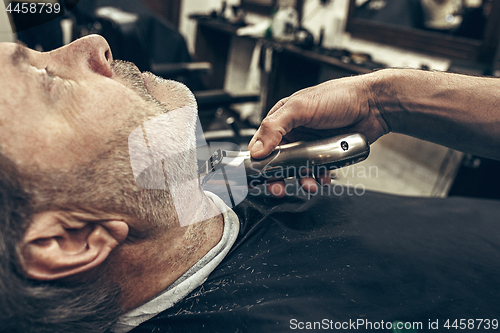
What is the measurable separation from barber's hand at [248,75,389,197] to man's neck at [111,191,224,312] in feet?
0.80

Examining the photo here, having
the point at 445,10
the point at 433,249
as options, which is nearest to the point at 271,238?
the point at 433,249

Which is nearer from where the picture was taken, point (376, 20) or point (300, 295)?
point (300, 295)

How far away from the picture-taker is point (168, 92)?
2.60 ft

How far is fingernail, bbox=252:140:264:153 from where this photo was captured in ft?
2.52

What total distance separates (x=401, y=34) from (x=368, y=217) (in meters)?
1.47

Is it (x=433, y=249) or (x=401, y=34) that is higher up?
(x=401, y=34)

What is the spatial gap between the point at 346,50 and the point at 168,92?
1.64 metres

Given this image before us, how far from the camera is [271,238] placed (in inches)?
35.1

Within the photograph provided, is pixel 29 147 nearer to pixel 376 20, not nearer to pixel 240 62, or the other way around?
pixel 376 20

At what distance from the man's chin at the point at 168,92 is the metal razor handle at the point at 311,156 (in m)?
0.20

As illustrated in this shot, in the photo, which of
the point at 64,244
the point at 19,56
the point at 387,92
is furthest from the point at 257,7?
the point at 64,244

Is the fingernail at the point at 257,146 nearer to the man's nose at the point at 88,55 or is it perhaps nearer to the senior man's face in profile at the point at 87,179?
the senior man's face in profile at the point at 87,179

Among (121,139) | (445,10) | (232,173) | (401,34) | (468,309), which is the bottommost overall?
(468,309)

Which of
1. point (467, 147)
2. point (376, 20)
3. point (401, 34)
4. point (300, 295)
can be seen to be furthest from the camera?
point (376, 20)
